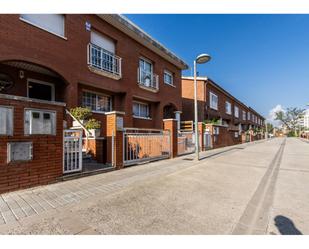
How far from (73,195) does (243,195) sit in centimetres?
395

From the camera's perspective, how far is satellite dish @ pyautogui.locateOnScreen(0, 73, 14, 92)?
7.30 m

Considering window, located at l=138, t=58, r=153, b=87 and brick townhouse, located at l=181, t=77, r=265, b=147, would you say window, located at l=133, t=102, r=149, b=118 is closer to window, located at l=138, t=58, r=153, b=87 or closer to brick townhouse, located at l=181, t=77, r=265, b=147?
window, located at l=138, t=58, r=153, b=87

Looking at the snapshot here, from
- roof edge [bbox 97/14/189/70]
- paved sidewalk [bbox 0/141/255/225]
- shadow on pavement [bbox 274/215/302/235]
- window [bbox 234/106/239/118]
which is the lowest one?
shadow on pavement [bbox 274/215/302/235]

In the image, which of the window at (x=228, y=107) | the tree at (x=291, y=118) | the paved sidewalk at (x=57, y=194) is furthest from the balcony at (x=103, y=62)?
the tree at (x=291, y=118)

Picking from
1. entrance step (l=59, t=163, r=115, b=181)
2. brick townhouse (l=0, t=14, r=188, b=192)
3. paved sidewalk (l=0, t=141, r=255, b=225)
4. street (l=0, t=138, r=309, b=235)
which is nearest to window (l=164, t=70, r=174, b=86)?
brick townhouse (l=0, t=14, r=188, b=192)

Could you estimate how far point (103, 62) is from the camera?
10203 mm

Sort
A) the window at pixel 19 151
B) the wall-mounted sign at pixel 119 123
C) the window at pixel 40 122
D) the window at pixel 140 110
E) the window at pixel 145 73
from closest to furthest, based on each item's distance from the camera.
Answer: the window at pixel 19 151
the window at pixel 40 122
the wall-mounted sign at pixel 119 123
the window at pixel 145 73
the window at pixel 140 110

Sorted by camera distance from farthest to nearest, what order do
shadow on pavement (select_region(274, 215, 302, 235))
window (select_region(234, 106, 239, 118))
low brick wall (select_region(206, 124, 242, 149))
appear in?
1. window (select_region(234, 106, 239, 118))
2. low brick wall (select_region(206, 124, 242, 149))
3. shadow on pavement (select_region(274, 215, 302, 235))

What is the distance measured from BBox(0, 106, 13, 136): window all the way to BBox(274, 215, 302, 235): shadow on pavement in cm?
548

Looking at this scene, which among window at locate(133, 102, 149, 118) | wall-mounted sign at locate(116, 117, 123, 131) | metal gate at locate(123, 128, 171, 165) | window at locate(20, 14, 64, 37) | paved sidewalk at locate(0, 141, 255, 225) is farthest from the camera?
window at locate(133, 102, 149, 118)

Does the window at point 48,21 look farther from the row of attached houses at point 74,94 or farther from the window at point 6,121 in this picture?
the window at point 6,121

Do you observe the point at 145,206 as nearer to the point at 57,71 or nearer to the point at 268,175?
the point at 268,175

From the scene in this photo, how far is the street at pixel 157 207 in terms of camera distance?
2.95m

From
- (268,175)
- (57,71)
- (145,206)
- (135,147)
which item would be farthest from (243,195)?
(57,71)
